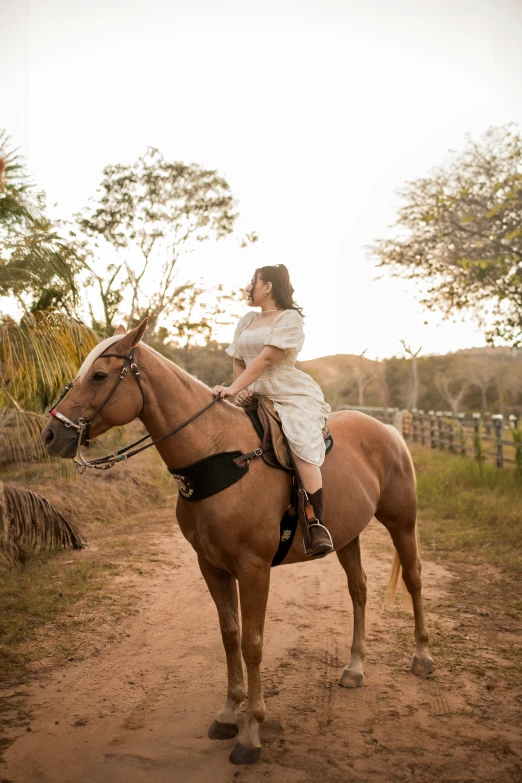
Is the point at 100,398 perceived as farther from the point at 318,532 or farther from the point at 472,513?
the point at 472,513

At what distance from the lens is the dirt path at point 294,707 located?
3.21 m

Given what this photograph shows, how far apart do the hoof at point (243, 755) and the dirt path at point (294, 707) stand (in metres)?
0.04

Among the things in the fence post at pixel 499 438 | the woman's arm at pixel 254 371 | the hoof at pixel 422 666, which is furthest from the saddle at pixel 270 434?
the fence post at pixel 499 438

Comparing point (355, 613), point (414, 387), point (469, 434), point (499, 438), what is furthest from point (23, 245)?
point (414, 387)

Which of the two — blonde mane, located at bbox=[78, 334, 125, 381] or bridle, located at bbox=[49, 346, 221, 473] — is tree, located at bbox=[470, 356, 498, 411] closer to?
bridle, located at bbox=[49, 346, 221, 473]

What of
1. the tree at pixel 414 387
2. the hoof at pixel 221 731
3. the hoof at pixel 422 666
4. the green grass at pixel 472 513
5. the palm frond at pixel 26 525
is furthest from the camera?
the tree at pixel 414 387

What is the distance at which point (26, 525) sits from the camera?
6680 millimetres

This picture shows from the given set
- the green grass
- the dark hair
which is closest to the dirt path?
the green grass

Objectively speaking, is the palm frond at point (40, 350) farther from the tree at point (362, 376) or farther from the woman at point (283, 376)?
the tree at point (362, 376)

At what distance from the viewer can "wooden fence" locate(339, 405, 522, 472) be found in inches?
516

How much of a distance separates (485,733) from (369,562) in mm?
4315

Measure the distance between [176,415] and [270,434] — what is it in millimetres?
610

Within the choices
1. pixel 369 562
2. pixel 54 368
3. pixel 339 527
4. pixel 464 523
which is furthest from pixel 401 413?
pixel 339 527

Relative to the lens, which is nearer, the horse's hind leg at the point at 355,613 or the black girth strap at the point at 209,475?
the black girth strap at the point at 209,475
